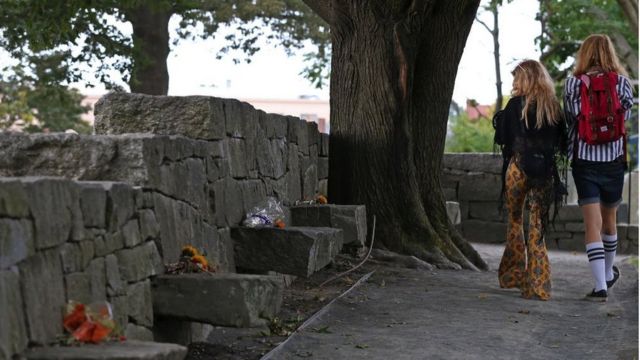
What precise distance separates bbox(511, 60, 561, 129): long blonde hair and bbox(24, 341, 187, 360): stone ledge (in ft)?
14.2

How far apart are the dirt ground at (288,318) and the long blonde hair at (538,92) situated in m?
1.92

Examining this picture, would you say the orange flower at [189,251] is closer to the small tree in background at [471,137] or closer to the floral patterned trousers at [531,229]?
the floral patterned trousers at [531,229]

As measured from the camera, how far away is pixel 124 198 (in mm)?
4824

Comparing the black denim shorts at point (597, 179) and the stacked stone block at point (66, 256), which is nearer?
the stacked stone block at point (66, 256)

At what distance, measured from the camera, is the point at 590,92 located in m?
7.59

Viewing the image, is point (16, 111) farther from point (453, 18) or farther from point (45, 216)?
point (45, 216)

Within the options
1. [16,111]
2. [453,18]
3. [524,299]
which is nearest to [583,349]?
[524,299]

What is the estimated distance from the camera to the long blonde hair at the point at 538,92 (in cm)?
779

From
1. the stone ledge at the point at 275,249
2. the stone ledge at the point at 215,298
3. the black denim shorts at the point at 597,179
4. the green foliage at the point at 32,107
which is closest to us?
the stone ledge at the point at 215,298

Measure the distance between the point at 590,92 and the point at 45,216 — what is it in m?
4.69

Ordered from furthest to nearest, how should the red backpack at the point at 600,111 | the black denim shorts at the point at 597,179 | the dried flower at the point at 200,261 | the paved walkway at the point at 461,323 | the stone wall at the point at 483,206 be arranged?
the stone wall at the point at 483,206
the black denim shorts at the point at 597,179
the red backpack at the point at 600,111
the paved walkway at the point at 461,323
the dried flower at the point at 200,261

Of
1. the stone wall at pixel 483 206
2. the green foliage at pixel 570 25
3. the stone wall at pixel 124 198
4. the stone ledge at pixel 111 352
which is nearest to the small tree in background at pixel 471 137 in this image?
the green foliage at pixel 570 25

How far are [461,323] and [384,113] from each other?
10.5 feet

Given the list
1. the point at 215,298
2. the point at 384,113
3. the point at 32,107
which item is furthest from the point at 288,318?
the point at 32,107
